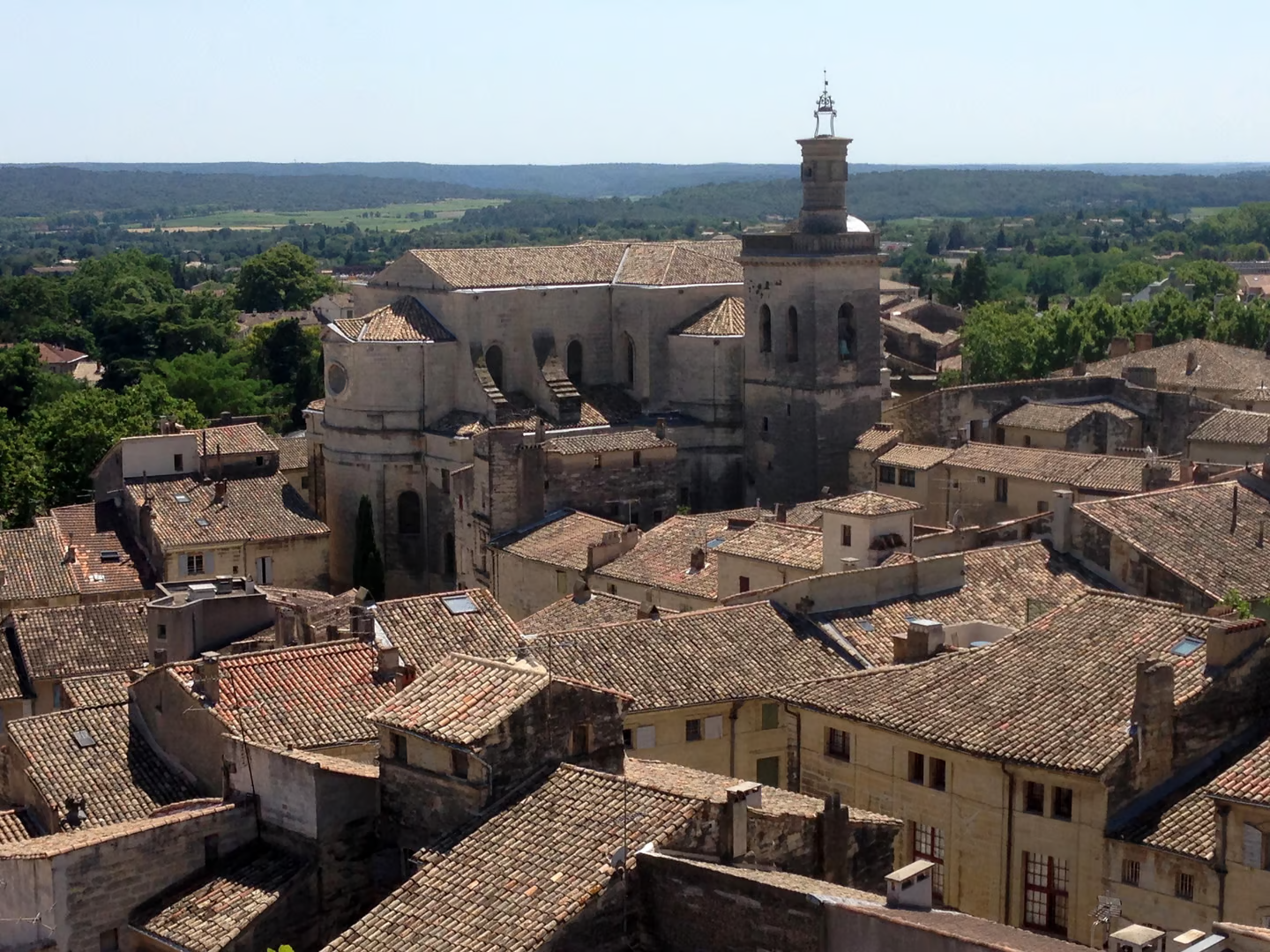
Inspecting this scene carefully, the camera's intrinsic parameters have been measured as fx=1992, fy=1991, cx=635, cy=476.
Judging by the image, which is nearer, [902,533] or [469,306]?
[902,533]

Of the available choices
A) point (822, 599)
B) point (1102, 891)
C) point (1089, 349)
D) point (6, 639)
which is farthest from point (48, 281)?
point (1102, 891)

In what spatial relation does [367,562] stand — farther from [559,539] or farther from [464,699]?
[464,699]

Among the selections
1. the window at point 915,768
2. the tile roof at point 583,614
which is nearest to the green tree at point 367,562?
the tile roof at point 583,614

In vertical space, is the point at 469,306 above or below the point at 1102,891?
above

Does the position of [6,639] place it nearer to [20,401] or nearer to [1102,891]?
[1102,891]

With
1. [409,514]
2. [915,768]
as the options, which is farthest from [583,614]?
[409,514]

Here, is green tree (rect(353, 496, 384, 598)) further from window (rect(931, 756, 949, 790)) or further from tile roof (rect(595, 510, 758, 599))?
window (rect(931, 756, 949, 790))
